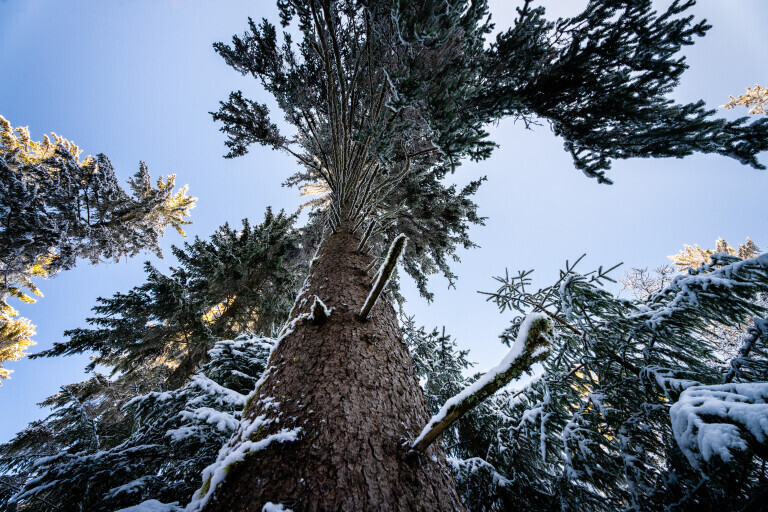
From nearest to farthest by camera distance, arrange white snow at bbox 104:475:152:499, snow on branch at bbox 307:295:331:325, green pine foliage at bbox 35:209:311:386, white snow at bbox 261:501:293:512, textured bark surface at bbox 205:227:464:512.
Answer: white snow at bbox 261:501:293:512 → textured bark surface at bbox 205:227:464:512 → white snow at bbox 104:475:152:499 → snow on branch at bbox 307:295:331:325 → green pine foliage at bbox 35:209:311:386

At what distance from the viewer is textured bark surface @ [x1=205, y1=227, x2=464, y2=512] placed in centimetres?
103

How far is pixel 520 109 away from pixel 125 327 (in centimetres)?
860

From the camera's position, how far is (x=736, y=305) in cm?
156

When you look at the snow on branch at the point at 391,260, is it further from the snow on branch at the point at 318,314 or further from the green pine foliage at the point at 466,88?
the green pine foliage at the point at 466,88

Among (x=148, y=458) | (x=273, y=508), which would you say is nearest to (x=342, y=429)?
(x=273, y=508)

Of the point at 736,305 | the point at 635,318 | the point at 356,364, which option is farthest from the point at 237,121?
the point at 736,305

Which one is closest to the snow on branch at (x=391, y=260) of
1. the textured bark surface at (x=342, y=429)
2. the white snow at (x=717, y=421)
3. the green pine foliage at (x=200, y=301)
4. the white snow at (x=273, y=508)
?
the textured bark surface at (x=342, y=429)

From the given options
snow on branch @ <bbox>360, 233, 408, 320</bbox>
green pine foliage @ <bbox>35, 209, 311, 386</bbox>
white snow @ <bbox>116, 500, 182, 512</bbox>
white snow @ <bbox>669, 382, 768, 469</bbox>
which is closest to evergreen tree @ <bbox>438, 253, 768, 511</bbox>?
white snow @ <bbox>669, 382, 768, 469</bbox>

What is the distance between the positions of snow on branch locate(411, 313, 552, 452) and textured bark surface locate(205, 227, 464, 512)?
293mm

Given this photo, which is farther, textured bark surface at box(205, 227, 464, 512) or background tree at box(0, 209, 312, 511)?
background tree at box(0, 209, 312, 511)

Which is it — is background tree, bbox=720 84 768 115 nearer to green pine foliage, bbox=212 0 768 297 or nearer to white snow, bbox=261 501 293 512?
green pine foliage, bbox=212 0 768 297

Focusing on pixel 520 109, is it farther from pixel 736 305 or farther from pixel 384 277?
pixel 384 277

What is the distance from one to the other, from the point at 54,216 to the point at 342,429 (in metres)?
13.2

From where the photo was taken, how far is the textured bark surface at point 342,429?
3.37 ft
